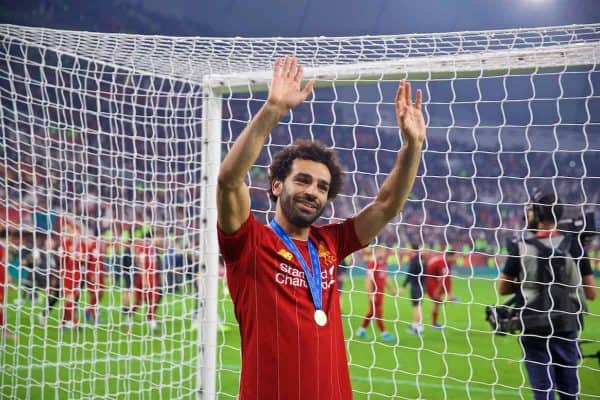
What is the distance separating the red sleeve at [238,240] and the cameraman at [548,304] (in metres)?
2.12

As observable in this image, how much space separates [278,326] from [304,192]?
0.47 metres

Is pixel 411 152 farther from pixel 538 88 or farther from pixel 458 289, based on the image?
pixel 538 88

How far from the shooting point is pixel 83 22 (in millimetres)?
19391

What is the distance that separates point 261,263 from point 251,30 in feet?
65.3

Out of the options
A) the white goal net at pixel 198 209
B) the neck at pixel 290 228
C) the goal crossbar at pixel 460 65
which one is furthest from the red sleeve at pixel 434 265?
the neck at pixel 290 228

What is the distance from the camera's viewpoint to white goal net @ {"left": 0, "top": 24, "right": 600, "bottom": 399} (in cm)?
389

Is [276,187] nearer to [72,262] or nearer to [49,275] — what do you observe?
[49,275]

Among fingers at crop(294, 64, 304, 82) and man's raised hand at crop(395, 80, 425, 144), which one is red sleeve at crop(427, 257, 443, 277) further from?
fingers at crop(294, 64, 304, 82)

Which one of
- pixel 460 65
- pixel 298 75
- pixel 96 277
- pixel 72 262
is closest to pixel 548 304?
pixel 460 65

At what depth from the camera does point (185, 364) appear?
14.3 feet

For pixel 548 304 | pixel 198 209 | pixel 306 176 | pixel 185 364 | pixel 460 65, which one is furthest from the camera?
pixel 198 209

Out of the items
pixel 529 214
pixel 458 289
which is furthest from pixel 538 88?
pixel 529 214

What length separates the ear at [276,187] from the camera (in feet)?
8.48

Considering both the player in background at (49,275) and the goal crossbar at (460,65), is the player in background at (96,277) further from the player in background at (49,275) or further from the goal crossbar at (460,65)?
the goal crossbar at (460,65)
